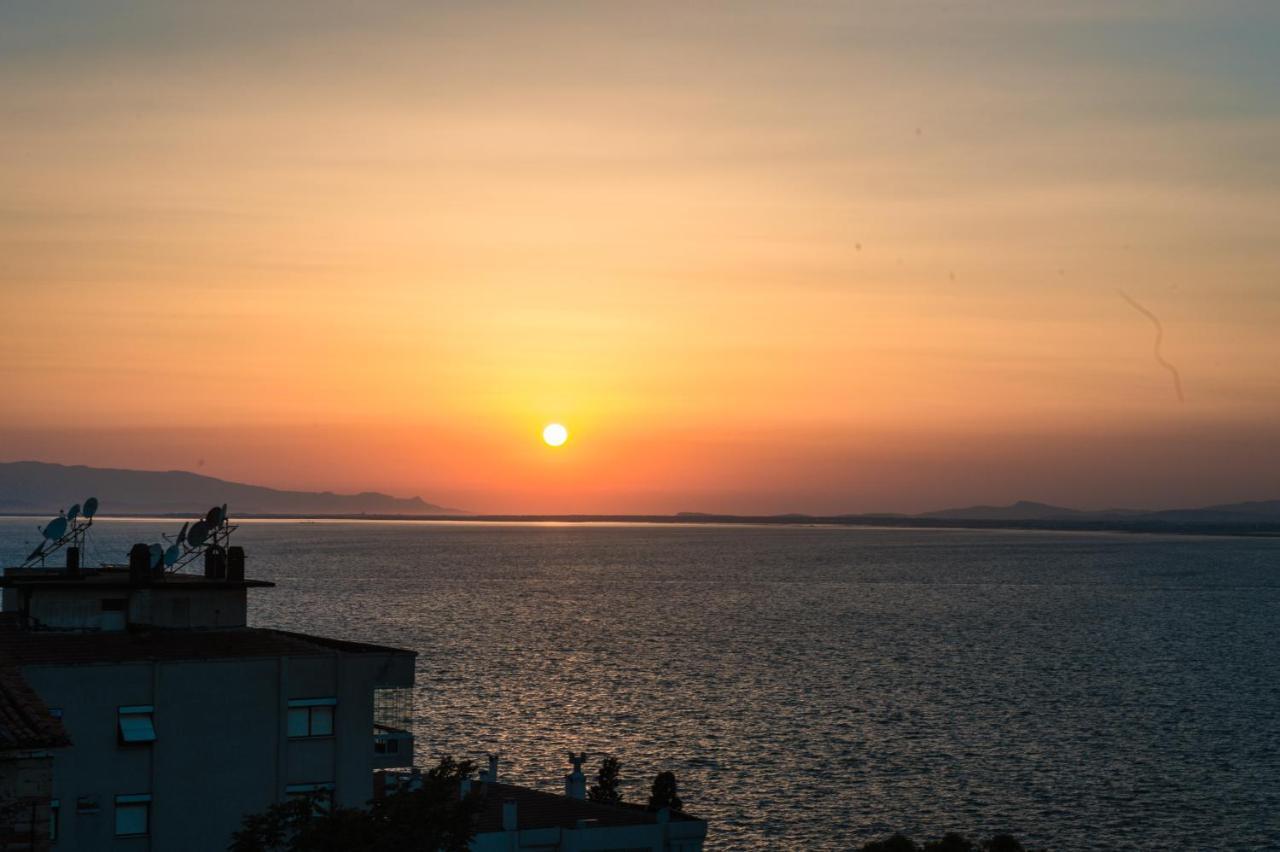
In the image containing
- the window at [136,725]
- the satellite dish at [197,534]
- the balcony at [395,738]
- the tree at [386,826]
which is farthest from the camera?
the satellite dish at [197,534]

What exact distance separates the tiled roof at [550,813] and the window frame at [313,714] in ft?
20.7

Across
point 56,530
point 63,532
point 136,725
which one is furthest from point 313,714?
point 63,532

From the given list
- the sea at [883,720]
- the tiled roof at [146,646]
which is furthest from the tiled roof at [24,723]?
the sea at [883,720]

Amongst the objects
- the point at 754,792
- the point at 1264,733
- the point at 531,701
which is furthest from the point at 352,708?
the point at 1264,733

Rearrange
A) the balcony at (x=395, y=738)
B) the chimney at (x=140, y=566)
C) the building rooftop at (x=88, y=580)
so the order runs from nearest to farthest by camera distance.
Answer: the building rooftop at (x=88, y=580) < the chimney at (x=140, y=566) < the balcony at (x=395, y=738)

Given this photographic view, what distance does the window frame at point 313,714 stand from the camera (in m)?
39.9

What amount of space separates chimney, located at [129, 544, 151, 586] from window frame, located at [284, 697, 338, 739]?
23.4 feet

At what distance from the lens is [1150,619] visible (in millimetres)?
187625

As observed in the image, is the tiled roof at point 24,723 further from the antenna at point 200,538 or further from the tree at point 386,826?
the antenna at point 200,538

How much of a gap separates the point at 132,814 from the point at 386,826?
12359 millimetres

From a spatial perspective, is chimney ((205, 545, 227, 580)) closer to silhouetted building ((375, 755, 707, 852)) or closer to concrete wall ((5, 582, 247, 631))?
concrete wall ((5, 582, 247, 631))

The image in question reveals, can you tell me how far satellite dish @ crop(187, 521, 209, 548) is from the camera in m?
46.0

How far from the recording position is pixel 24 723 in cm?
2138

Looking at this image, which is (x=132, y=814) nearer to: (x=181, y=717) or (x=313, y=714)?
(x=181, y=717)
